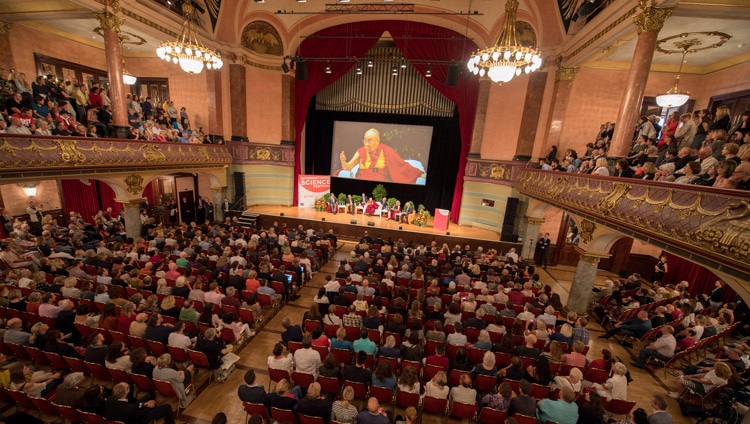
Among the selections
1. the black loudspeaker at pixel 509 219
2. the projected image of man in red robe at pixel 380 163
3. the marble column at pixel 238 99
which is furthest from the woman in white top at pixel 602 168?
the marble column at pixel 238 99

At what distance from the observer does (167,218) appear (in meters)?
15.2

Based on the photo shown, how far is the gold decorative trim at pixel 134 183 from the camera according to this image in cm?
1046

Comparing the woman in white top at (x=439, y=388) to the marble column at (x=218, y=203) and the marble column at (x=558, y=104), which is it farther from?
the marble column at (x=218, y=203)

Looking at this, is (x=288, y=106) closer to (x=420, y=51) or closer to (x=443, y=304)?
(x=420, y=51)

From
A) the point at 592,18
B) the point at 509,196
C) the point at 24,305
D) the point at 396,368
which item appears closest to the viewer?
the point at 396,368

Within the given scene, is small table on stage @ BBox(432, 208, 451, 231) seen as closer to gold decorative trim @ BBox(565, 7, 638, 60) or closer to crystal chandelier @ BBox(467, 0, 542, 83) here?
crystal chandelier @ BBox(467, 0, 542, 83)

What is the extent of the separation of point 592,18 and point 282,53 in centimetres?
1390

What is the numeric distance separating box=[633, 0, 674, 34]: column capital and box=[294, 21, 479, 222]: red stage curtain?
26.9ft

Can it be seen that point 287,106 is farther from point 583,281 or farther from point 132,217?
point 583,281

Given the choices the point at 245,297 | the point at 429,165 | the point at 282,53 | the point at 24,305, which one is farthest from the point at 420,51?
the point at 24,305

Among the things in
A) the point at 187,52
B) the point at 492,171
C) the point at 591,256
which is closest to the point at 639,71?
the point at 591,256

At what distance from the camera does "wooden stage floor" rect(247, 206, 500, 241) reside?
1439 cm

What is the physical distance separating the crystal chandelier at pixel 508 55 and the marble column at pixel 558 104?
18.4ft

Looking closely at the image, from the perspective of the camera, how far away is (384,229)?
14.4m
